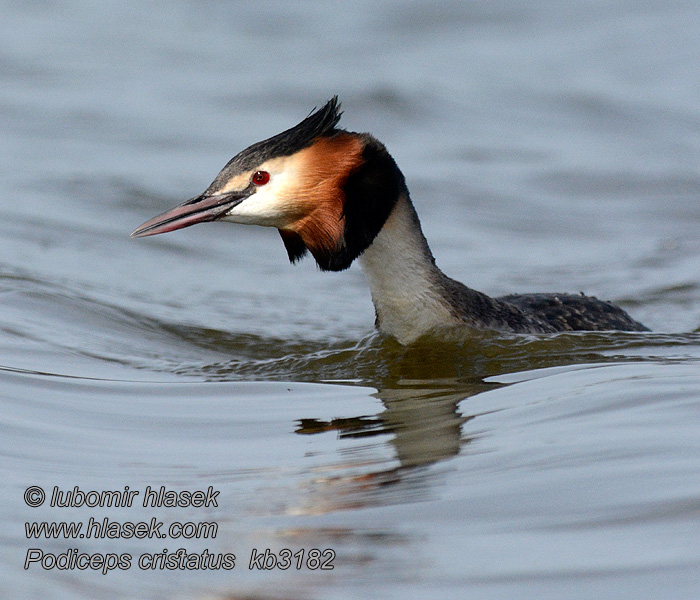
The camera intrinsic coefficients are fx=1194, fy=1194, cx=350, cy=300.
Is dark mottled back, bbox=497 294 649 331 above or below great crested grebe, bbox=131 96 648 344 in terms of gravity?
below

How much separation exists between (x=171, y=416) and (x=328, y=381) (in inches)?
51.3

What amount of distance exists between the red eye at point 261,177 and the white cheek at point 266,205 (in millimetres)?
24

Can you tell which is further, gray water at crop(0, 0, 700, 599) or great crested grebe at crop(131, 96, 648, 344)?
great crested grebe at crop(131, 96, 648, 344)

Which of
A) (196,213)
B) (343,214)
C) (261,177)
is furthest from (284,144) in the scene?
(196,213)

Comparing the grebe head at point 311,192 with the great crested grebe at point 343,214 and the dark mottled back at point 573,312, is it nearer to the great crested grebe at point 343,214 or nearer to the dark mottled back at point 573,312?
the great crested grebe at point 343,214

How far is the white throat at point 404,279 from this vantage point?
6.77m

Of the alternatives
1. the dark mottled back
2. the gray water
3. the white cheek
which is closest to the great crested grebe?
the white cheek

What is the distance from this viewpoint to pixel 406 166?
14.7 meters

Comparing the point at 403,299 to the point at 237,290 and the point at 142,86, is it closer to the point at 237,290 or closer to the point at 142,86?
the point at 237,290

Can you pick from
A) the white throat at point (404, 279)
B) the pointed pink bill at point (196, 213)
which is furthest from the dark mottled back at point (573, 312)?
the pointed pink bill at point (196, 213)

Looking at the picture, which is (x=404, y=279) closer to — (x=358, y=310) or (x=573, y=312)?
(x=573, y=312)

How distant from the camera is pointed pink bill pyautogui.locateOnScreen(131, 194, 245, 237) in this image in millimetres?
6344

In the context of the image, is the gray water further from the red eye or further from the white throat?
the red eye

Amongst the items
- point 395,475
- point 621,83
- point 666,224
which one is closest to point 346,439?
point 395,475
